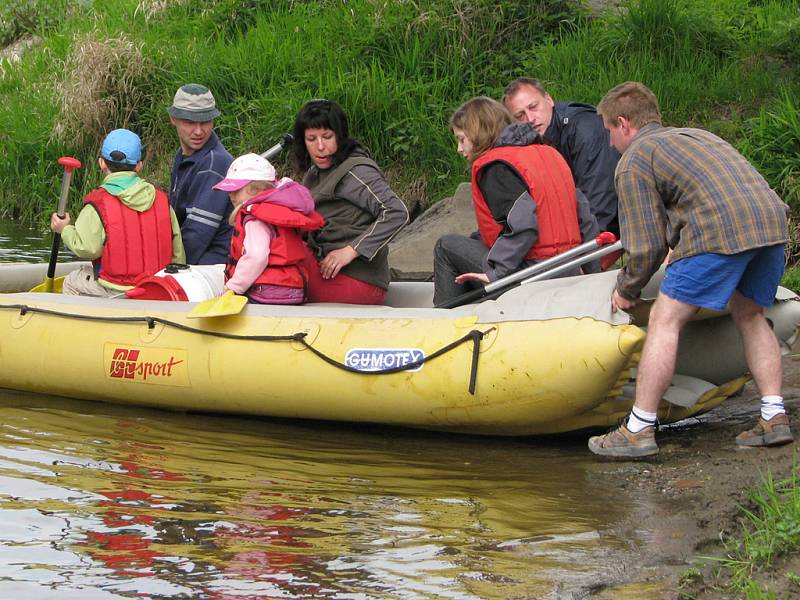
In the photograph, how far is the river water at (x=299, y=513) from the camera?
3.75 metres

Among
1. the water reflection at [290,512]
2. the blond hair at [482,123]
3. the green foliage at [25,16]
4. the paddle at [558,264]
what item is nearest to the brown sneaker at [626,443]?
the water reflection at [290,512]

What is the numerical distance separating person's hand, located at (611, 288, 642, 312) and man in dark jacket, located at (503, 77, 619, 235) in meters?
1.24

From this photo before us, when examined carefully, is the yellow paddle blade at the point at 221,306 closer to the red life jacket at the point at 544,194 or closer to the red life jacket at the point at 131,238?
the red life jacket at the point at 131,238

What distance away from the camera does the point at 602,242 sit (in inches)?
203

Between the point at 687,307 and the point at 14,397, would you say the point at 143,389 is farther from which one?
the point at 687,307

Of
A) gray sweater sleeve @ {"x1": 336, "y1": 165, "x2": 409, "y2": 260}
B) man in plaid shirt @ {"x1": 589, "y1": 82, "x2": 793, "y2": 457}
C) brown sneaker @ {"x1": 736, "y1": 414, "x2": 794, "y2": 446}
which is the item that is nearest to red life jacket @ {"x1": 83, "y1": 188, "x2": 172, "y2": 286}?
gray sweater sleeve @ {"x1": 336, "y1": 165, "x2": 409, "y2": 260}

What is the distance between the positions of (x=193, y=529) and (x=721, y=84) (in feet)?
20.8

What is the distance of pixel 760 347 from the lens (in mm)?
4863

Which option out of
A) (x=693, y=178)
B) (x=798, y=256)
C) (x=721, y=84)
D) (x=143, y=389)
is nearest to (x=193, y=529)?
(x=143, y=389)

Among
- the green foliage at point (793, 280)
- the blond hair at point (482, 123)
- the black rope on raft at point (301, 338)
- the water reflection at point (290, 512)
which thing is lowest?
the water reflection at point (290, 512)

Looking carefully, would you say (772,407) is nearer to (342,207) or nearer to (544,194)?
(544,194)

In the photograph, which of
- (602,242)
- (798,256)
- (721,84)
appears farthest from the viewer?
(721,84)

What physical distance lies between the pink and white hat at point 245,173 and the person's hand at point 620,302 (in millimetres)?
1738

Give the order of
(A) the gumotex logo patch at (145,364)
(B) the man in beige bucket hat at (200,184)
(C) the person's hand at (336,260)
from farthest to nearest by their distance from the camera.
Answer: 1. (B) the man in beige bucket hat at (200,184)
2. (C) the person's hand at (336,260)
3. (A) the gumotex logo patch at (145,364)
